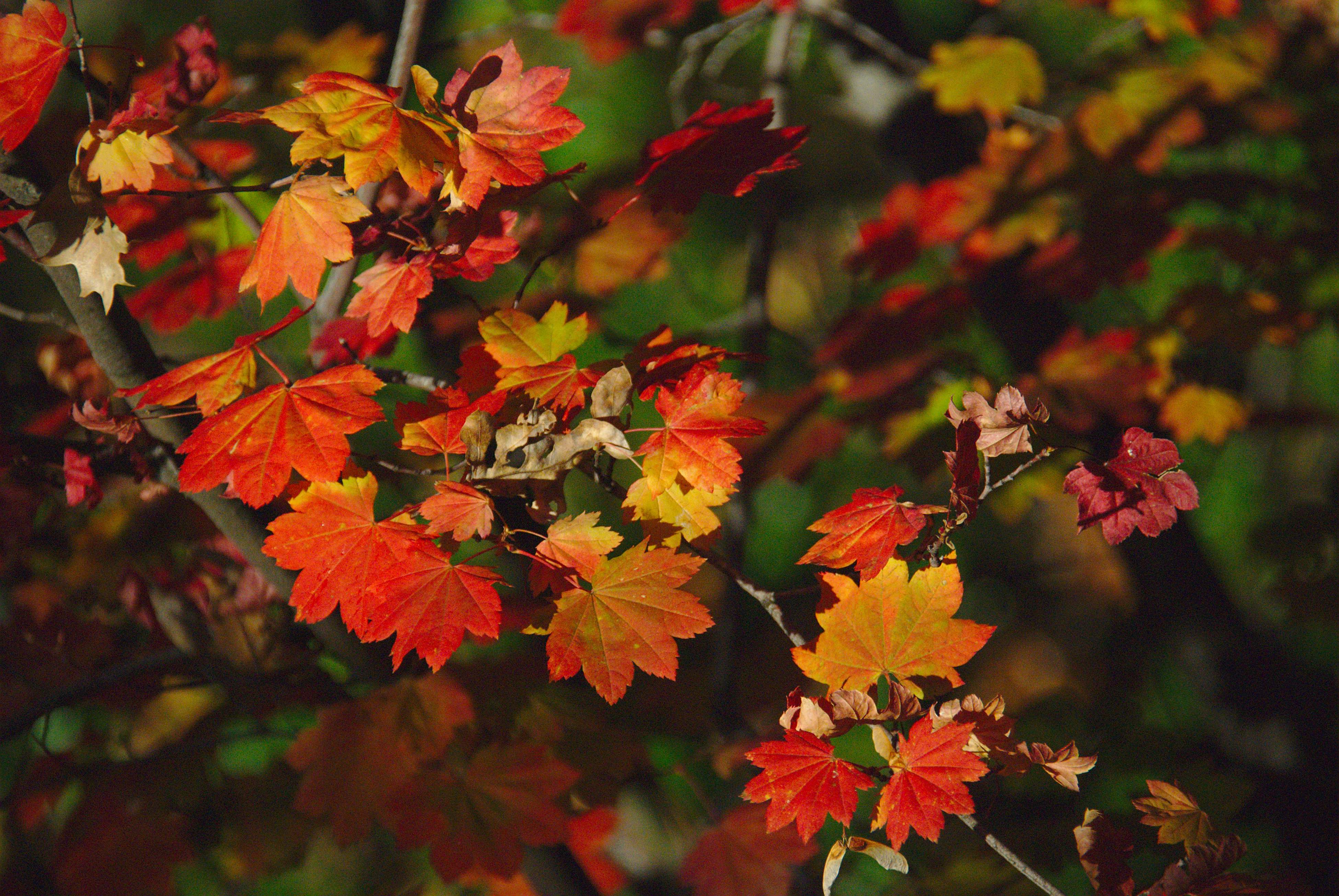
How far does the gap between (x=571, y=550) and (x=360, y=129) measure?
0.35 metres

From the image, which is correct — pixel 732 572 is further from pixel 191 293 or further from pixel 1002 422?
pixel 191 293

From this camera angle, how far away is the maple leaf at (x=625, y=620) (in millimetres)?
672

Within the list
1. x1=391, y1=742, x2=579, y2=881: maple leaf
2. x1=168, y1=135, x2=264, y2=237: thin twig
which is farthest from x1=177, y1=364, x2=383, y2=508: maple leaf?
x1=391, y1=742, x2=579, y2=881: maple leaf

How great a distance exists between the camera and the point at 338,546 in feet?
2.31

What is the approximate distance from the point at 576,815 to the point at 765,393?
0.87m

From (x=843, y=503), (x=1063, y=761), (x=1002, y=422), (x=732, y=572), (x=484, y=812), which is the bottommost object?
(x=843, y=503)

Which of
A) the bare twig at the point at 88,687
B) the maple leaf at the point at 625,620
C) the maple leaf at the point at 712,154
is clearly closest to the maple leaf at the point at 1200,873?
the maple leaf at the point at 625,620

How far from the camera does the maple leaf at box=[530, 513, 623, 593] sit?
2.21ft

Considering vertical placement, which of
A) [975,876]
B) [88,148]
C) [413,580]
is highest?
[88,148]

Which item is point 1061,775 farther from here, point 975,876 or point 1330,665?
point 1330,665

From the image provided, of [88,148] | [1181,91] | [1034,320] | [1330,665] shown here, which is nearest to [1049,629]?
[1330,665]

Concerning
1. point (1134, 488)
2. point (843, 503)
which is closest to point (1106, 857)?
point (1134, 488)

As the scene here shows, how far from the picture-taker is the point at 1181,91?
1808 millimetres

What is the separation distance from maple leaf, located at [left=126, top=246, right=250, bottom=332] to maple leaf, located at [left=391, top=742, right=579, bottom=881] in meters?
0.70
